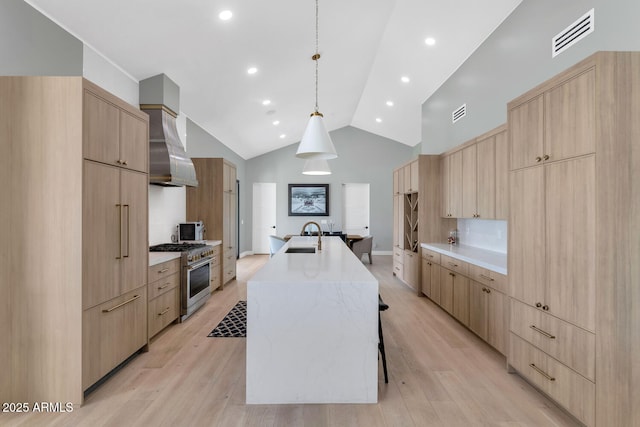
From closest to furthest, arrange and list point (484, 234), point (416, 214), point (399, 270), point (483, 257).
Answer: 1. point (483, 257)
2. point (484, 234)
3. point (416, 214)
4. point (399, 270)

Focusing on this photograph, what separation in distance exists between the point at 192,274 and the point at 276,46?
10.4 ft

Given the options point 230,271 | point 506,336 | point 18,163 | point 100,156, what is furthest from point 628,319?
point 230,271

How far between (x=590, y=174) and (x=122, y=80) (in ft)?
14.7

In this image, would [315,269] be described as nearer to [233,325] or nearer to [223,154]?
[233,325]

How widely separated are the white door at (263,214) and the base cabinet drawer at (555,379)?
793 centimetres

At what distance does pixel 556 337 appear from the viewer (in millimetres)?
2107

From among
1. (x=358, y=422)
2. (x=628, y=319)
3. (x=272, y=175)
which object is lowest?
(x=358, y=422)

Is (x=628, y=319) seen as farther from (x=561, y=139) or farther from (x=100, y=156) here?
(x=100, y=156)

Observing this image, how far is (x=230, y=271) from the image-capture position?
5.94 metres

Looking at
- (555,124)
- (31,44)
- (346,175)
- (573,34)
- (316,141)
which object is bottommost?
(555,124)

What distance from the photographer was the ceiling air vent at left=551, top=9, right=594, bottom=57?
101 inches

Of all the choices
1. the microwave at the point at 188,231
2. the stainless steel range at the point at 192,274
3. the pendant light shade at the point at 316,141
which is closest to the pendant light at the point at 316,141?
the pendant light shade at the point at 316,141

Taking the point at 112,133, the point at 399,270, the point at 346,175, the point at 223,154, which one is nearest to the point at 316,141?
the point at 112,133

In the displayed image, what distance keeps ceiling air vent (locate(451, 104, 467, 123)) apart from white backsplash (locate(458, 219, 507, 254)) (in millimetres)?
1562
